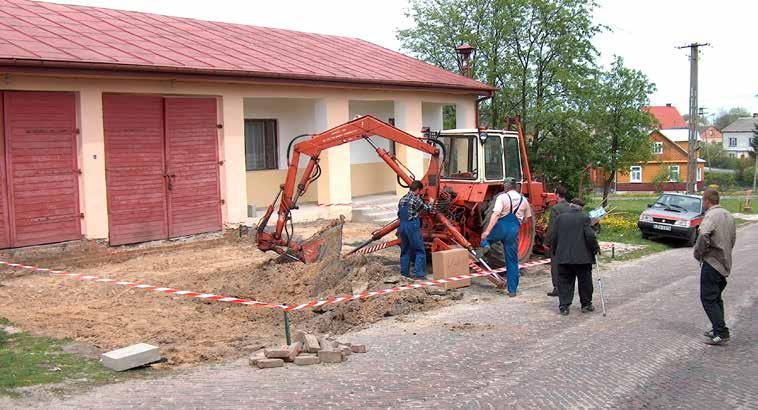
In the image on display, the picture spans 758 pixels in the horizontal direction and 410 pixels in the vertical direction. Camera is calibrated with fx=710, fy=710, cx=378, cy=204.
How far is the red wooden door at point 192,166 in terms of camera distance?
49.7ft

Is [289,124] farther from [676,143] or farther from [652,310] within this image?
[676,143]

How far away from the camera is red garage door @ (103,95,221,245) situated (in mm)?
14234

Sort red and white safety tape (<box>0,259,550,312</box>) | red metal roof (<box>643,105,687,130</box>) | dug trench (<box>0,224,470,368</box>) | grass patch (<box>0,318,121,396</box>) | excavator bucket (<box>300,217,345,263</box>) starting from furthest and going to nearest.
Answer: red metal roof (<box>643,105,687,130</box>) → excavator bucket (<box>300,217,345,263</box>) → red and white safety tape (<box>0,259,550,312</box>) → dug trench (<box>0,224,470,368</box>) → grass patch (<box>0,318,121,396</box>)

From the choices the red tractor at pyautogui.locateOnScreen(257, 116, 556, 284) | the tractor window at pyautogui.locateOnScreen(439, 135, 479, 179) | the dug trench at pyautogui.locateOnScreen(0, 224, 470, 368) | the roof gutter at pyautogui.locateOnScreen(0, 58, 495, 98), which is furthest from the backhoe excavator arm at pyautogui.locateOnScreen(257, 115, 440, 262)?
the roof gutter at pyautogui.locateOnScreen(0, 58, 495, 98)

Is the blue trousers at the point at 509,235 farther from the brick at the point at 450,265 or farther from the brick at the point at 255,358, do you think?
the brick at the point at 255,358

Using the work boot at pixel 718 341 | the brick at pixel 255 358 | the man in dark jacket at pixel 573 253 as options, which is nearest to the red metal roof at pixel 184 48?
the brick at pixel 255 358

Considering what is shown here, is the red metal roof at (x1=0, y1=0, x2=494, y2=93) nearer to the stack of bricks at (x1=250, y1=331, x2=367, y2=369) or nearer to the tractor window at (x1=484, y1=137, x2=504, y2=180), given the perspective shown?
the tractor window at (x1=484, y1=137, x2=504, y2=180)

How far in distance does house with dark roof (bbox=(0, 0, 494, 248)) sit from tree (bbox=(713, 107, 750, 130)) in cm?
13841

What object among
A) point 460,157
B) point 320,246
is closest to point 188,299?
point 320,246

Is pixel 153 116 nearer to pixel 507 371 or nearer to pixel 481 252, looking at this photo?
pixel 481 252

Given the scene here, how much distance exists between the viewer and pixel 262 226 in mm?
11188

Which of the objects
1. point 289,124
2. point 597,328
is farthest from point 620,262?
point 289,124

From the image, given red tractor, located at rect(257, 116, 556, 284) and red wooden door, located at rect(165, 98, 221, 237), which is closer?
red tractor, located at rect(257, 116, 556, 284)

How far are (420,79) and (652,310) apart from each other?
12210 mm
